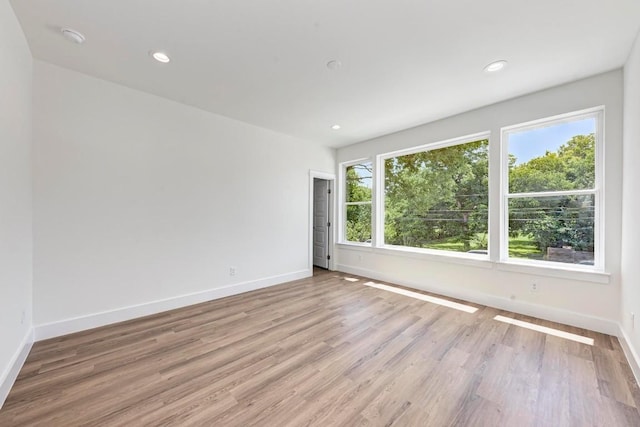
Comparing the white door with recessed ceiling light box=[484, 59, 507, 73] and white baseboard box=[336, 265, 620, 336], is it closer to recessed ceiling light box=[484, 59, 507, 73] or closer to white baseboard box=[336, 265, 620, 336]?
white baseboard box=[336, 265, 620, 336]

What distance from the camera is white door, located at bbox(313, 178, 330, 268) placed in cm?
588

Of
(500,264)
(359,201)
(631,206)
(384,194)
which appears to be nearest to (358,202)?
(359,201)

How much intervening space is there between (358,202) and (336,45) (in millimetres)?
3575

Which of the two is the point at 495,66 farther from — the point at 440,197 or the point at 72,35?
the point at 72,35

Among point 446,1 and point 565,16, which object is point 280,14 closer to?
point 446,1

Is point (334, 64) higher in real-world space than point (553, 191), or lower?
higher

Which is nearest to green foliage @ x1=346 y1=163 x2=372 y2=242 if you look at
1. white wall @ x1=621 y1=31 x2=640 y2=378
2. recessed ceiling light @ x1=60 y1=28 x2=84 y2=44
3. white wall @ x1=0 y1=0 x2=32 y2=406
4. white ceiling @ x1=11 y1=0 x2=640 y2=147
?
white ceiling @ x1=11 y1=0 x2=640 y2=147

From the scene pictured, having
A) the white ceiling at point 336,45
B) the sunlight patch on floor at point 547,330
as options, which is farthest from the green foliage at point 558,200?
the sunlight patch on floor at point 547,330

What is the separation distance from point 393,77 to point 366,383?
9.56 feet

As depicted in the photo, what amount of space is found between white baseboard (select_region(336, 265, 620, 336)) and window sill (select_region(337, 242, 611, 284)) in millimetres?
394

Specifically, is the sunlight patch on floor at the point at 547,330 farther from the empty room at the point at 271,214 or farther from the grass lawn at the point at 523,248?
the grass lawn at the point at 523,248

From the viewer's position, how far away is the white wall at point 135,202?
8.48 ft

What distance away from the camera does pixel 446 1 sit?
5.80 feet

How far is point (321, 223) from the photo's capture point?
6.03 m
